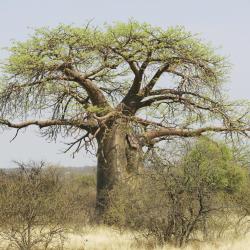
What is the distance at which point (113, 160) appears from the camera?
55.1ft

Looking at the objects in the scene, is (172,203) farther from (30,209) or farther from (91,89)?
(91,89)

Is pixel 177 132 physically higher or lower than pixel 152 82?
lower

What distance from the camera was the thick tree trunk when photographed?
54.3ft

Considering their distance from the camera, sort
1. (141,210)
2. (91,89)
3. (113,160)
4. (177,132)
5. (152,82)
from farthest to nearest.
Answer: (177,132) → (91,89) → (152,82) → (113,160) → (141,210)

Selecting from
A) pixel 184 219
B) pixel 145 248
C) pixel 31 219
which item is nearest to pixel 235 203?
pixel 184 219

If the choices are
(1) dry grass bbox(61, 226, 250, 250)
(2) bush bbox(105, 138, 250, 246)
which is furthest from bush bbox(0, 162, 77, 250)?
(2) bush bbox(105, 138, 250, 246)

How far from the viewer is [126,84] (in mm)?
20531

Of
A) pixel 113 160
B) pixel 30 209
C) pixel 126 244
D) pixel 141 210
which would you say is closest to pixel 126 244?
pixel 126 244

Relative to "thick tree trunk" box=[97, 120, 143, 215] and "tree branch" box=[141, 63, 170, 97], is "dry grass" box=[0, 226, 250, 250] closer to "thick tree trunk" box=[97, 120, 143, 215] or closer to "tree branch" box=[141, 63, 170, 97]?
"thick tree trunk" box=[97, 120, 143, 215]

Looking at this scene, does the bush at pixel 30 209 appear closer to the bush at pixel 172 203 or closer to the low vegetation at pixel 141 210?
the low vegetation at pixel 141 210

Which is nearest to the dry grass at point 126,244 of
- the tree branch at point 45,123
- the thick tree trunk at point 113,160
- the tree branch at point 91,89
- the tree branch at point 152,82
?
the thick tree trunk at point 113,160

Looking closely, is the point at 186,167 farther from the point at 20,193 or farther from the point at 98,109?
the point at 98,109

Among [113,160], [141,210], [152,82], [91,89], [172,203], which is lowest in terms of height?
[141,210]

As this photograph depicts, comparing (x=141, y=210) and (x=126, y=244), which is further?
(x=126, y=244)
